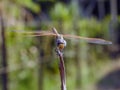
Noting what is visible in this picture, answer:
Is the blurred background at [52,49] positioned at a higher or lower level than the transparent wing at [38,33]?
lower

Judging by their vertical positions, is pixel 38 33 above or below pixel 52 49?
above

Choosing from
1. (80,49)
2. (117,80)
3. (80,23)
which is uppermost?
(80,23)

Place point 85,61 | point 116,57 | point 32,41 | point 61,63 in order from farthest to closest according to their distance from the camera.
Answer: point 116,57 < point 85,61 < point 32,41 < point 61,63

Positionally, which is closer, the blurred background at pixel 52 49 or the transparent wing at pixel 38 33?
the transparent wing at pixel 38 33

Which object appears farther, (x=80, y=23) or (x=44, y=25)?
(x=80, y=23)

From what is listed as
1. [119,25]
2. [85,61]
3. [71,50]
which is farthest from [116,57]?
[71,50]

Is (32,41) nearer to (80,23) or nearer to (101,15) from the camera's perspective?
(80,23)

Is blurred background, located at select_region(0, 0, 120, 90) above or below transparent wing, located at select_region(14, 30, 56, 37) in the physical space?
below

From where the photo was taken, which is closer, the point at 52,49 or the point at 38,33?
the point at 38,33
